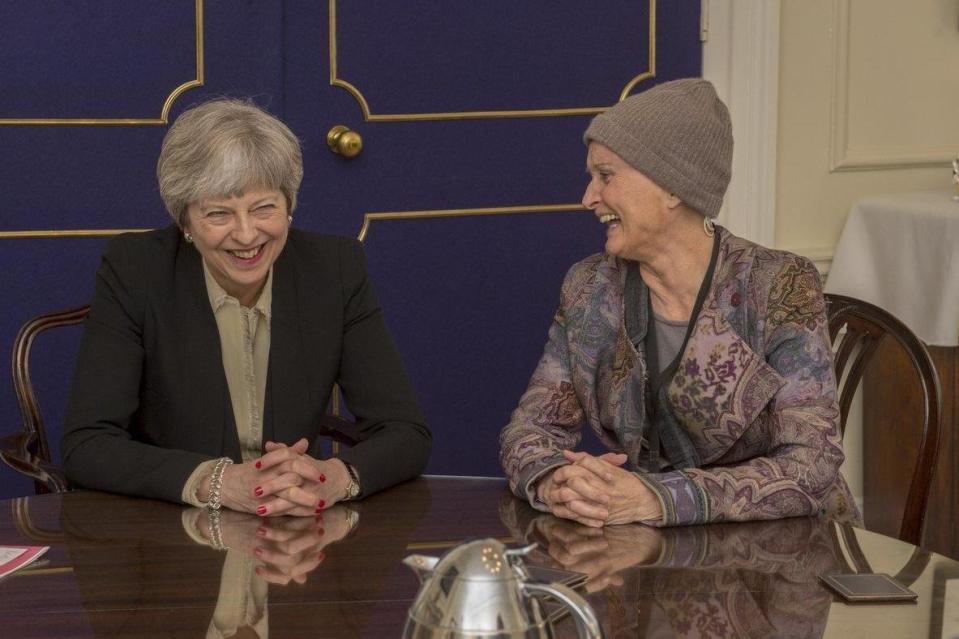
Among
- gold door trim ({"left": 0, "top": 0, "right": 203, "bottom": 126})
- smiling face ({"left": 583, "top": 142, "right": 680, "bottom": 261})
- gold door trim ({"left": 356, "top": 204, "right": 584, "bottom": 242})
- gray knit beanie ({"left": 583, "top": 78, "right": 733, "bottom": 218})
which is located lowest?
gold door trim ({"left": 356, "top": 204, "right": 584, "bottom": 242})

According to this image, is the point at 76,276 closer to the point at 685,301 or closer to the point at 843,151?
the point at 685,301

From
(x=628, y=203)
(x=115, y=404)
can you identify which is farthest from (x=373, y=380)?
(x=628, y=203)

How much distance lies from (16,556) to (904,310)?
258 centimetres

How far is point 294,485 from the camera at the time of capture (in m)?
1.88

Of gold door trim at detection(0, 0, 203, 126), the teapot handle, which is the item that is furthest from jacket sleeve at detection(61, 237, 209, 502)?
gold door trim at detection(0, 0, 203, 126)

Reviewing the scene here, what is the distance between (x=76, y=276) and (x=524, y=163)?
1.26 meters

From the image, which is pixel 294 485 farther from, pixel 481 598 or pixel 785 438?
pixel 481 598

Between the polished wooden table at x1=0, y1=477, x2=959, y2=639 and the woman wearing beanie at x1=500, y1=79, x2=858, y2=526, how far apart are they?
0.23 metres

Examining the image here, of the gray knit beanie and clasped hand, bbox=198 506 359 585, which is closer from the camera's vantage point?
clasped hand, bbox=198 506 359 585

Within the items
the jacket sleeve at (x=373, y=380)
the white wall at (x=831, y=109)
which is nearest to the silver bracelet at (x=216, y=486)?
the jacket sleeve at (x=373, y=380)

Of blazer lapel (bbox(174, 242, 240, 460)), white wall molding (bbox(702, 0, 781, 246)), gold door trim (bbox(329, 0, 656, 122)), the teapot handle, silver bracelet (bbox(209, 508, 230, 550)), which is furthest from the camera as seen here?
white wall molding (bbox(702, 0, 781, 246))

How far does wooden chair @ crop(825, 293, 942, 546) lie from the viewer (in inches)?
81.6

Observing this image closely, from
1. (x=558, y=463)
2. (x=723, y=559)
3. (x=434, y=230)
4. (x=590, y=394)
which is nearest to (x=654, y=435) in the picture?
(x=590, y=394)

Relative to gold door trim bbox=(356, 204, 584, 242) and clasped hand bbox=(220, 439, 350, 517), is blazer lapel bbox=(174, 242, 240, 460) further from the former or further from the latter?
gold door trim bbox=(356, 204, 584, 242)
